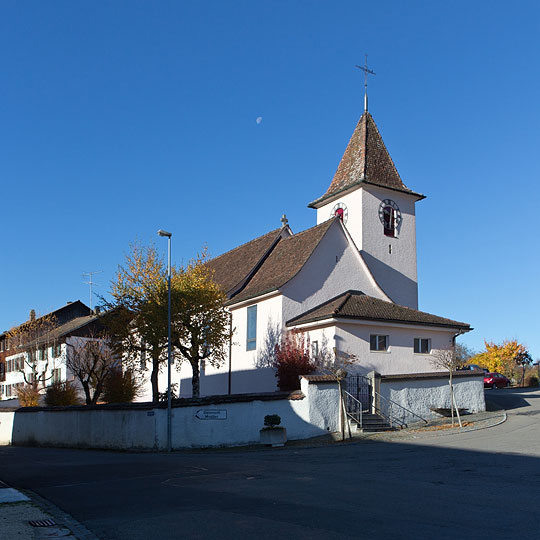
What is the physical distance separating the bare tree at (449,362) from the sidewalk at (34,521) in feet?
54.2

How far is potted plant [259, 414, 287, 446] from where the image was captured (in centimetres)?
2225

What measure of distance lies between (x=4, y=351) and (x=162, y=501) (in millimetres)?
77560

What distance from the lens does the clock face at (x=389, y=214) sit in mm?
38228

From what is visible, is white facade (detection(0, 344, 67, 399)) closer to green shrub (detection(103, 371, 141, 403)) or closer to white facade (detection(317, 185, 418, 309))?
green shrub (detection(103, 371, 141, 403))

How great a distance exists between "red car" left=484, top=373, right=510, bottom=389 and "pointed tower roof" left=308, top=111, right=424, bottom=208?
19.6 m

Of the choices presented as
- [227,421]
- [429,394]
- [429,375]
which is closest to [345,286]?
[429,375]

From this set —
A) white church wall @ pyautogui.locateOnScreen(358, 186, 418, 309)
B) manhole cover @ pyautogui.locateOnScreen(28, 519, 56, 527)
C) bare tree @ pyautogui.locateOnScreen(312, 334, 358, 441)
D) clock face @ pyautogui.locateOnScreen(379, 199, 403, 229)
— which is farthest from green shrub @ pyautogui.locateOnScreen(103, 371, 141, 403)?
manhole cover @ pyautogui.locateOnScreen(28, 519, 56, 527)

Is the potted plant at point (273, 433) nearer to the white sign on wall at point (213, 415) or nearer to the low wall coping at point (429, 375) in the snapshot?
the white sign on wall at point (213, 415)

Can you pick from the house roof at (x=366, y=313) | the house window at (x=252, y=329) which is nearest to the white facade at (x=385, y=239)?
the house roof at (x=366, y=313)

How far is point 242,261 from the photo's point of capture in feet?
132

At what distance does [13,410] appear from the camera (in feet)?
124

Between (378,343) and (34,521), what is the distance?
2141 centimetres

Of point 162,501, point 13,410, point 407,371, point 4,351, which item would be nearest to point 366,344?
point 407,371

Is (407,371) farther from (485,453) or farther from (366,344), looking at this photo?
(485,453)
